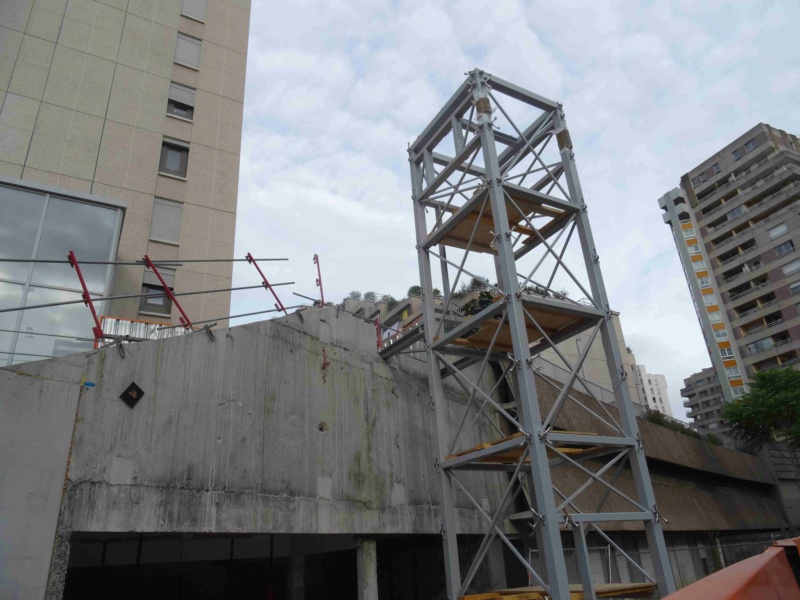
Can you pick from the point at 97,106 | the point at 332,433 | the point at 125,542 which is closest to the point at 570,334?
the point at 332,433

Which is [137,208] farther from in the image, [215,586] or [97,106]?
[215,586]

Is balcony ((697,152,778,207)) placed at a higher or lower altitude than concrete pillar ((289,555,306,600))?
higher

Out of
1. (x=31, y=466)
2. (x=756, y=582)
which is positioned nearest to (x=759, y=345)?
(x=756, y=582)

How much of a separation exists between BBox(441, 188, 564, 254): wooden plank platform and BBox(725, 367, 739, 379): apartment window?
56.3 metres

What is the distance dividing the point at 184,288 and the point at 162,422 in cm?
1066

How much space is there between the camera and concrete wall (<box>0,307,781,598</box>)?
8570 mm

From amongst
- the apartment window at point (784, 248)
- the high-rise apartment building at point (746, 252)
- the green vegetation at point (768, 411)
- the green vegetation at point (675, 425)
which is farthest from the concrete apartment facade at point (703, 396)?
the green vegetation at point (675, 425)

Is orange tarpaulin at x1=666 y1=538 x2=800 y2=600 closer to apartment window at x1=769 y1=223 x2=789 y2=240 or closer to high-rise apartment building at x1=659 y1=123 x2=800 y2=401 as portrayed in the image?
high-rise apartment building at x1=659 y1=123 x2=800 y2=401

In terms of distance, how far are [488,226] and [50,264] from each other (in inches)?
450

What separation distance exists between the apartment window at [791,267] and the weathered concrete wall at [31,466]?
65.2m

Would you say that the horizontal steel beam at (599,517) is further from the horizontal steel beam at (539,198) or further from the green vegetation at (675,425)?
the green vegetation at (675,425)

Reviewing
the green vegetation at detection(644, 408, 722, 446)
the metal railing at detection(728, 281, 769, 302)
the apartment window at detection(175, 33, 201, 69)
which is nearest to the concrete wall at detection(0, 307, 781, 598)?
the green vegetation at detection(644, 408, 722, 446)

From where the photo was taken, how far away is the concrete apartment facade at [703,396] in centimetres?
10921

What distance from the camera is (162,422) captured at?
10531mm
